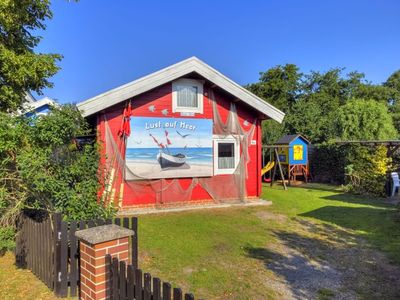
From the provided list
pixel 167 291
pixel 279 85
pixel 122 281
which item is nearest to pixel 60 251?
pixel 122 281

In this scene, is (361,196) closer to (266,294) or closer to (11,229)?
(266,294)

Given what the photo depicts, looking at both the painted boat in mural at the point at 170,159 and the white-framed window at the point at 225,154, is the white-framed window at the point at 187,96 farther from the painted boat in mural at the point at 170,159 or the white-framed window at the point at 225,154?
the painted boat in mural at the point at 170,159

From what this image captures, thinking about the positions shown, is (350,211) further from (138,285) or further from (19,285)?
(19,285)

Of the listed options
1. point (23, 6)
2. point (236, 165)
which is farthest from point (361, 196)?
point (23, 6)

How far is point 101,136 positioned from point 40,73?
2336 millimetres

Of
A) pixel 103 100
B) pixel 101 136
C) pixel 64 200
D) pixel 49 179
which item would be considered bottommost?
pixel 64 200

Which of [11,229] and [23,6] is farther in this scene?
[23,6]

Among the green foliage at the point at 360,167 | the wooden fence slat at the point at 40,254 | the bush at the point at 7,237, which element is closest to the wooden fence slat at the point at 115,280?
the wooden fence slat at the point at 40,254

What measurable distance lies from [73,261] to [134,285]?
140 centimetres

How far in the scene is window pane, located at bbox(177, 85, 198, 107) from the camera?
9586 mm

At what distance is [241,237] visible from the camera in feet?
21.4

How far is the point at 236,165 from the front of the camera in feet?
33.8

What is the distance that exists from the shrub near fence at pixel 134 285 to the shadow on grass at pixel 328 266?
7.36 feet

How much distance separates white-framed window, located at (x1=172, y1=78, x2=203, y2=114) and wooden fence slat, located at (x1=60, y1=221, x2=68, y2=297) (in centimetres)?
623
